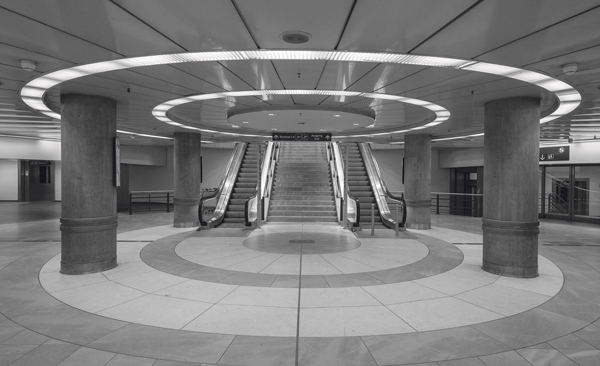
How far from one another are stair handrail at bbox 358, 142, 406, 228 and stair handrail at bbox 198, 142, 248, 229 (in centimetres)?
576

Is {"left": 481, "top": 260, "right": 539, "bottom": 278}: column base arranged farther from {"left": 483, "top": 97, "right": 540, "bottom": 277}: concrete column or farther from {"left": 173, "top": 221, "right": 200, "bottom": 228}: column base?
{"left": 173, "top": 221, "right": 200, "bottom": 228}: column base

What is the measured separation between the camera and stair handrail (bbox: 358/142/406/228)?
12.2 m

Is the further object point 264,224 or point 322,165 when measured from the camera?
point 322,165

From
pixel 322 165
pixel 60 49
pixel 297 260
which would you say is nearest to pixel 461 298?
pixel 297 260

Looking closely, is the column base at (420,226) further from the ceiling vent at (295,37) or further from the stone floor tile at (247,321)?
the ceiling vent at (295,37)

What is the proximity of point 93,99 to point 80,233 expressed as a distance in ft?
8.15

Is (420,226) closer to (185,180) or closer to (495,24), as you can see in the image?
(185,180)

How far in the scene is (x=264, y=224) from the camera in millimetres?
12570

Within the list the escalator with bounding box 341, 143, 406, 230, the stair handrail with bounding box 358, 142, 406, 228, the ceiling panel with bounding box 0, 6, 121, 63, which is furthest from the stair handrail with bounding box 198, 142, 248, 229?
the ceiling panel with bounding box 0, 6, 121, 63

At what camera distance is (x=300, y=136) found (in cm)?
1191


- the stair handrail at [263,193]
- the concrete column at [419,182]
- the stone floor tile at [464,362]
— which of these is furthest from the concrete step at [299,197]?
the stone floor tile at [464,362]

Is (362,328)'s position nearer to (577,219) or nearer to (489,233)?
(489,233)

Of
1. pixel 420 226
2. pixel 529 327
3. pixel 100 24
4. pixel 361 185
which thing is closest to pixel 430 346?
pixel 529 327

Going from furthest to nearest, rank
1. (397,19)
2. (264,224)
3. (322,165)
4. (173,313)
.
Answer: (322,165)
(264,224)
(173,313)
(397,19)
